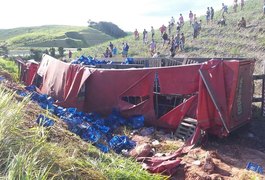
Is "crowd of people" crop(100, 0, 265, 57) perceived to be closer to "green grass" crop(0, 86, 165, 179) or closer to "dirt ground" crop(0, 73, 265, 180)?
"dirt ground" crop(0, 73, 265, 180)

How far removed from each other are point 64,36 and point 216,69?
60608mm

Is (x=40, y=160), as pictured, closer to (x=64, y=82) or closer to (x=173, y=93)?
(x=173, y=93)

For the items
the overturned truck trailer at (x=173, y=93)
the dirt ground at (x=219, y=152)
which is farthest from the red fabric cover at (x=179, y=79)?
the dirt ground at (x=219, y=152)

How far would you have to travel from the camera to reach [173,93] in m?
9.59

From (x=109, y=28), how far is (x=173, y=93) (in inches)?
2914

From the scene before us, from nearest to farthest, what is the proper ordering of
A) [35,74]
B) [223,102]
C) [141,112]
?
[223,102], [141,112], [35,74]

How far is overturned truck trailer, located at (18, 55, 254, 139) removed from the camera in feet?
28.6

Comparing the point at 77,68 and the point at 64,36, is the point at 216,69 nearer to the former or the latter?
the point at 77,68

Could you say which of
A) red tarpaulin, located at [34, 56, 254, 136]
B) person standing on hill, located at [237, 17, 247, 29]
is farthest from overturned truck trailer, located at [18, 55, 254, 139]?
person standing on hill, located at [237, 17, 247, 29]

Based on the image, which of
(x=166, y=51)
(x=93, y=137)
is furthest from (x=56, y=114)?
(x=166, y=51)

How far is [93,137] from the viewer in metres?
7.98

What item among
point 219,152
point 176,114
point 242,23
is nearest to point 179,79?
point 176,114

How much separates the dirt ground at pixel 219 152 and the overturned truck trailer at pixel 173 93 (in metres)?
0.34

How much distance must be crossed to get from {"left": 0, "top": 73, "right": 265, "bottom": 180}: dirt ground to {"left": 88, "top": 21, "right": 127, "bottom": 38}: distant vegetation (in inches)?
2779
